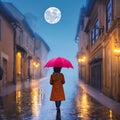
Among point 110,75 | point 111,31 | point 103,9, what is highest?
point 103,9

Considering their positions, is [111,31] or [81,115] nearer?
[81,115]

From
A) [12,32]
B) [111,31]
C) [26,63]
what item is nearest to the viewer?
[111,31]

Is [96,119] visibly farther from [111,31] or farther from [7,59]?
[7,59]

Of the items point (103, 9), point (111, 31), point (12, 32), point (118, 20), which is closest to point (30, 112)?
point (118, 20)

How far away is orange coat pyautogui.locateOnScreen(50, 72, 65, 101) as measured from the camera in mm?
11656

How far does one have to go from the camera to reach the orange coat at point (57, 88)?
38.2 feet

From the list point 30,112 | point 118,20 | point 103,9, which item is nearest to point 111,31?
point 118,20

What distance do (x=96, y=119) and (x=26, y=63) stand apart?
37.9m

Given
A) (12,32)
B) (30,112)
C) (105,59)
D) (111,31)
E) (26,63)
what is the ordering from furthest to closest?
(26,63) → (12,32) → (105,59) → (111,31) → (30,112)

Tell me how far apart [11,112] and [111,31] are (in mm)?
8553

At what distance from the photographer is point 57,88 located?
1173cm

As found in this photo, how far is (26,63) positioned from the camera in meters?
48.7

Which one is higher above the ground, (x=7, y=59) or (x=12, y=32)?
(x=12, y=32)

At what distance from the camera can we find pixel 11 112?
12.7m
